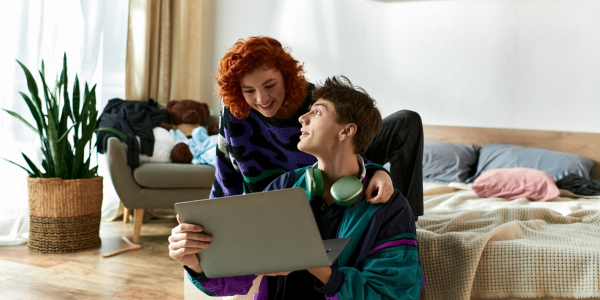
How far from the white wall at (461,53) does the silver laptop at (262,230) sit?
9.70ft

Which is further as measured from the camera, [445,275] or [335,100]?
[445,275]

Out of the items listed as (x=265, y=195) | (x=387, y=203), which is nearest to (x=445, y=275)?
(x=387, y=203)

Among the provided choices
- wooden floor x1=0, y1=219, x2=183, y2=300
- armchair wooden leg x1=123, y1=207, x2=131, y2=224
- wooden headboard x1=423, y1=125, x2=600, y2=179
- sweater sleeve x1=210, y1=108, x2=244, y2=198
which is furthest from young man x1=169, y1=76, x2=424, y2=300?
armchair wooden leg x1=123, y1=207, x2=131, y2=224

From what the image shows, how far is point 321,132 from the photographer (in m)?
1.22

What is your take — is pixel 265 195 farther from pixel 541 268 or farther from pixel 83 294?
pixel 83 294

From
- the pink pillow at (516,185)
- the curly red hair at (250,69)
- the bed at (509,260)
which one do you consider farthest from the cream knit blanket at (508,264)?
the pink pillow at (516,185)

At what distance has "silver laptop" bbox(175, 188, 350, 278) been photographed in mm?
907

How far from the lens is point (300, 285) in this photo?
1187 millimetres

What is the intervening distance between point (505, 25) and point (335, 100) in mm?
2758

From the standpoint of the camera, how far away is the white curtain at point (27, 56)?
9.70ft

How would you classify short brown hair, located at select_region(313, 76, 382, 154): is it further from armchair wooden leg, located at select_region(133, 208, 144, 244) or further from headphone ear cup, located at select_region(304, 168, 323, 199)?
armchair wooden leg, located at select_region(133, 208, 144, 244)

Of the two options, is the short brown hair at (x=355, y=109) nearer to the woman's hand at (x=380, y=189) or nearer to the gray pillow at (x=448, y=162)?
the woman's hand at (x=380, y=189)

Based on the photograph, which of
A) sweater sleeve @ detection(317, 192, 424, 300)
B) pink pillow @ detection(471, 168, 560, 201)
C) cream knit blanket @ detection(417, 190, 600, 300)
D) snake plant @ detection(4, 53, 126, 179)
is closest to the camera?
sweater sleeve @ detection(317, 192, 424, 300)

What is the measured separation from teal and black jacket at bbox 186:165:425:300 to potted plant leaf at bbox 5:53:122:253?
1.98 m
